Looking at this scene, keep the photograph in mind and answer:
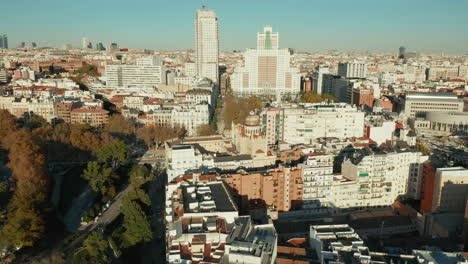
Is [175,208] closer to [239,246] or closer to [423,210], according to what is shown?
[239,246]

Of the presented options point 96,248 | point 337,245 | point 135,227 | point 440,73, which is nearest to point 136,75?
point 135,227

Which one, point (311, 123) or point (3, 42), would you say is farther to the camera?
point (3, 42)

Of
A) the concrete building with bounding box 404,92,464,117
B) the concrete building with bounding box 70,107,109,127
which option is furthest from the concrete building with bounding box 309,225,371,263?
the concrete building with bounding box 404,92,464,117

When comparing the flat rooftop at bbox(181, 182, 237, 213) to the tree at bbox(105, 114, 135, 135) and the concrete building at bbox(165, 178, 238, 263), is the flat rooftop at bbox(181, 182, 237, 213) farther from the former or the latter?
the tree at bbox(105, 114, 135, 135)

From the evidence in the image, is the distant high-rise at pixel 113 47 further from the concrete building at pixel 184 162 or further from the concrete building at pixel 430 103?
the concrete building at pixel 184 162

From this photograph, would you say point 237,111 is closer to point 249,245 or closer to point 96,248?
point 96,248

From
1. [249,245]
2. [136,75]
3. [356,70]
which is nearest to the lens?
[249,245]
